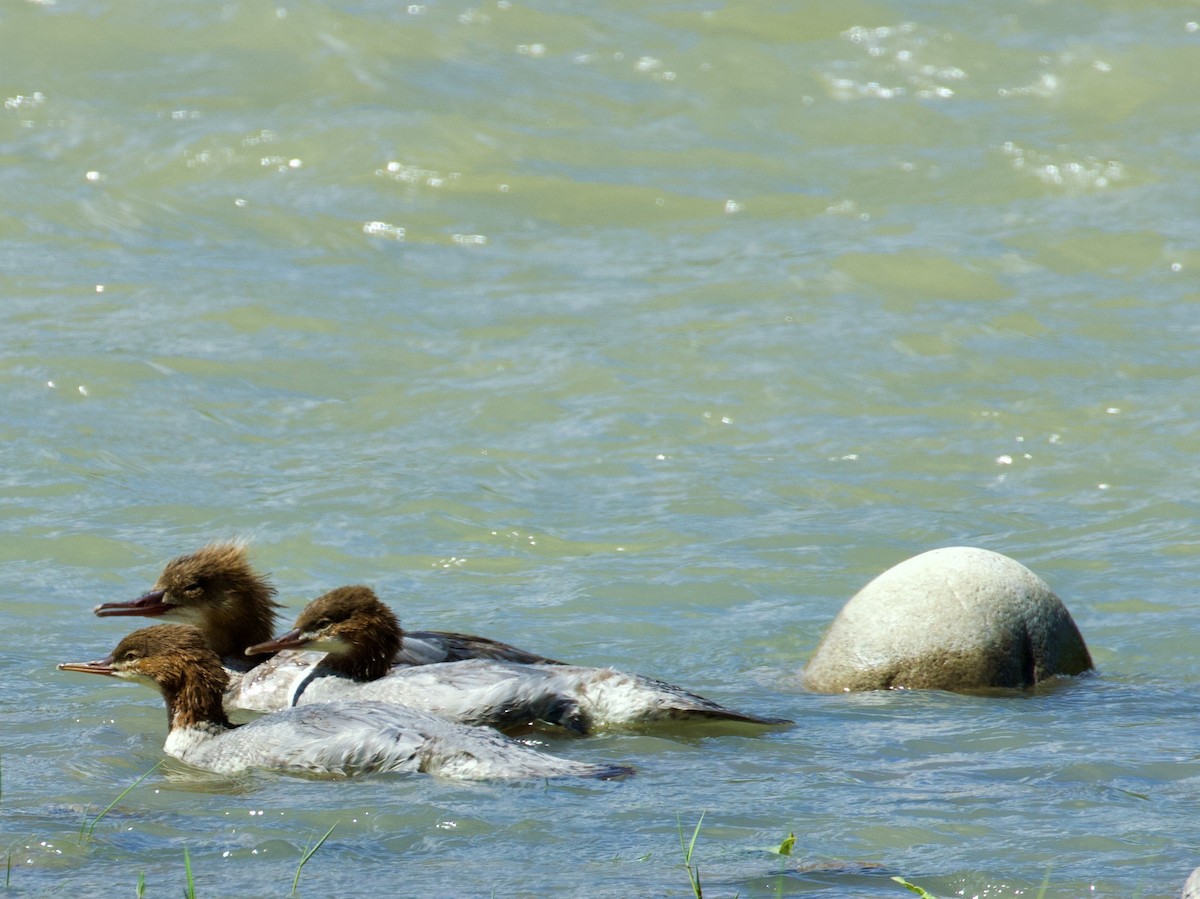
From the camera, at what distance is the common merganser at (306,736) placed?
21.7ft

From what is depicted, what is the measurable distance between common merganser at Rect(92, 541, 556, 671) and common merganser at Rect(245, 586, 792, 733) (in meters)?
0.41

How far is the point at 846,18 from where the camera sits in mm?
20484

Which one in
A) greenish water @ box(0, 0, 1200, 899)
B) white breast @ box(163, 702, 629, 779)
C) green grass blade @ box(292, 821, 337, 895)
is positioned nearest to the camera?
green grass blade @ box(292, 821, 337, 895)

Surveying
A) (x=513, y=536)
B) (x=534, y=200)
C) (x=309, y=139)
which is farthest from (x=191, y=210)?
(x=513, y=536)

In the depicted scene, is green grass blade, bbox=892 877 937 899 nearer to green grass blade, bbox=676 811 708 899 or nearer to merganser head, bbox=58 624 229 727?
green grass blade, bbox=676 811 708 899

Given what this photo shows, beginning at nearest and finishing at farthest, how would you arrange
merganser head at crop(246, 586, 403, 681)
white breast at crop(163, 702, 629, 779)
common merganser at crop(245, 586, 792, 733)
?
1. white breast at crop(163, 702, 629, 779)
2. common merganser at crop(245, 586, 792, 733)
3. merganser head at crop(246, 586, 403, 681)

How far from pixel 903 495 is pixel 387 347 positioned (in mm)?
4443

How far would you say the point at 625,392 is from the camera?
13336 millimetres

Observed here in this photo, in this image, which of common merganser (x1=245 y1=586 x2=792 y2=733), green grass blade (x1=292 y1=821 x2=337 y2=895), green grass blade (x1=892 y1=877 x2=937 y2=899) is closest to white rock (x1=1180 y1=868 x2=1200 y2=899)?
green grass blade (x1=892 y1=877 x2=937 y2=899)

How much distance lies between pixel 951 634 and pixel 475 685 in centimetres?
224

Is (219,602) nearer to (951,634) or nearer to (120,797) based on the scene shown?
(120,797)

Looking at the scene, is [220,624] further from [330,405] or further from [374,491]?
[330,405]

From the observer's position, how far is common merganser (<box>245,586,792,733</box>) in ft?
24.5

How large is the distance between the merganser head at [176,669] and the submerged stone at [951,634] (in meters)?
2.80
